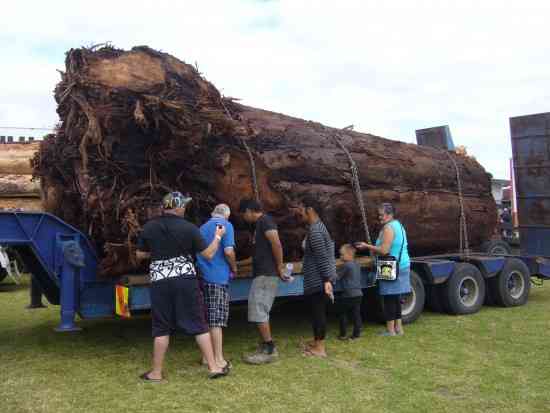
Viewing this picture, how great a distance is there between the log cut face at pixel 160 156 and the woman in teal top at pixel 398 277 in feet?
2.51

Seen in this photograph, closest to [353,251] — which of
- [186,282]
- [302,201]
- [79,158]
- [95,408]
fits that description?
[302,201]

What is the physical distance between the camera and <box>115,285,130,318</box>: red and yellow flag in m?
6.26

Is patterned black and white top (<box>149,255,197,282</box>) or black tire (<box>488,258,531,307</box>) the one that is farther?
black tire (<box>488,258,531,307</box>)

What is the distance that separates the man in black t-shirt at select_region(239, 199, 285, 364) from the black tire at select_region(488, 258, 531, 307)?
5.34 m

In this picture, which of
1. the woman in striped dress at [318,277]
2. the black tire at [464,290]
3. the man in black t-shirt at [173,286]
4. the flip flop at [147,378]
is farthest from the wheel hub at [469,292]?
the flip flop at [147,378]

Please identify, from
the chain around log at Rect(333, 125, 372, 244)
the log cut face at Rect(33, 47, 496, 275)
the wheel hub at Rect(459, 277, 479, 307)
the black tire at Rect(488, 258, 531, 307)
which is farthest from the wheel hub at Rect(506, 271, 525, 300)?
the log cut face at Rect(33, 47, 496, 275)

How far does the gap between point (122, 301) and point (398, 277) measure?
3.56 meters

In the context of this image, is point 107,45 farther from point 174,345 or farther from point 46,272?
point 174,345

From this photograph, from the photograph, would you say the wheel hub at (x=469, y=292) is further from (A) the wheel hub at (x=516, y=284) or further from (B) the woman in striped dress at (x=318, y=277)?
(B) the woman in striped dress at (x=318, y=277)

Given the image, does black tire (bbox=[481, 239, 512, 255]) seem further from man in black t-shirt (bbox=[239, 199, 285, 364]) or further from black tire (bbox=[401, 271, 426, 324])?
man in black t-shirt (bbox=[239, 199, 285, 364])

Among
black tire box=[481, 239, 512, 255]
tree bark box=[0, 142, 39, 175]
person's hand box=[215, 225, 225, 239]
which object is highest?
tree bark box=[0, 142, 39, 175]

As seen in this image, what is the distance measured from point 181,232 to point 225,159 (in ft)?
5.19

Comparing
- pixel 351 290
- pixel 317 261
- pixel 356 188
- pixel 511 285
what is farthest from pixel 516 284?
pixel 317 261

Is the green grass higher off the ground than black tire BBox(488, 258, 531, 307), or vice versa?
black tire BBox(488, 258, 531, 307)
